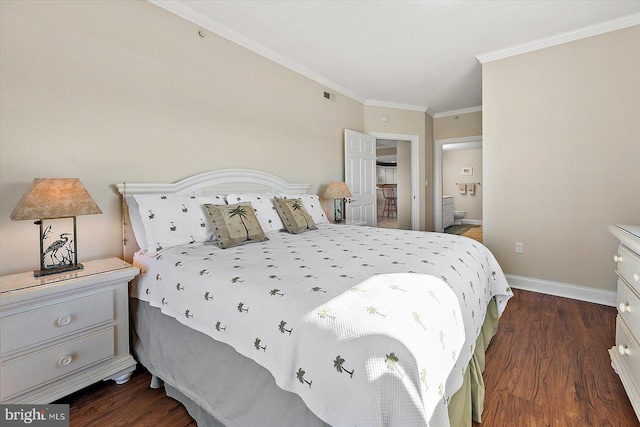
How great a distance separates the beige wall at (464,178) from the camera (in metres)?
8.79

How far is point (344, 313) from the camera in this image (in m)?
0.98

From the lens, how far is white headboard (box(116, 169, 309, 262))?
2.11 meters

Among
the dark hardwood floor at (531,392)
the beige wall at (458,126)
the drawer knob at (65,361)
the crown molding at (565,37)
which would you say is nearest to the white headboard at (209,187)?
the drawer knob at (65,361)

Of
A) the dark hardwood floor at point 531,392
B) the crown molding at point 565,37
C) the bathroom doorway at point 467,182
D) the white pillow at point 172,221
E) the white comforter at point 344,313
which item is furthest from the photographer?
the bathroom doorway at point 467,182

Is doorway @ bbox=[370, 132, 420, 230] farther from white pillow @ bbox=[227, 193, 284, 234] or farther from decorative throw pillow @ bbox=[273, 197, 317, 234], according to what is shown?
white pillow @ bbox=[227, 193, 284, 234]

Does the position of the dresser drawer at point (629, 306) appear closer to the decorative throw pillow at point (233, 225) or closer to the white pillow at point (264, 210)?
the decorative throw pillow at point (233, 225)

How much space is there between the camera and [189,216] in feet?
6.89

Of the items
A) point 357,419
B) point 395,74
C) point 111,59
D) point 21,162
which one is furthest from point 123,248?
point 395,74

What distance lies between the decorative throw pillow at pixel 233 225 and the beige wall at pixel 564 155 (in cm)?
283

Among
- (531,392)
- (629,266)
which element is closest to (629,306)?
(629,266)

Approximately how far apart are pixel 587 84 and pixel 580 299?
2150 mm

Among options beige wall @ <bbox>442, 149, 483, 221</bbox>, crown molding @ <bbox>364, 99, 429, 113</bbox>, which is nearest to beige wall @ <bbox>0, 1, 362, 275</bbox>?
crown molding @ <bbox>364, 99, 429, 113</bbox>

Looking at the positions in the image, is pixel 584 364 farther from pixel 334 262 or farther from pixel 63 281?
pixel 63 281

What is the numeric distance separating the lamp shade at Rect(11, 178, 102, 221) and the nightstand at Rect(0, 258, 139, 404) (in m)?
0.34
